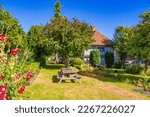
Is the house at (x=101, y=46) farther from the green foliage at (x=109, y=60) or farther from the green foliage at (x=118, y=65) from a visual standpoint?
the green foliage at (x=118, y=65)

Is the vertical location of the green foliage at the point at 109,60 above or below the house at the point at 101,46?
below

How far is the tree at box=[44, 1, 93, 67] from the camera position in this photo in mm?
36469

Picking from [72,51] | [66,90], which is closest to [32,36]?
[72,51]

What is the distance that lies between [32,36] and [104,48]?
26639 millimetres

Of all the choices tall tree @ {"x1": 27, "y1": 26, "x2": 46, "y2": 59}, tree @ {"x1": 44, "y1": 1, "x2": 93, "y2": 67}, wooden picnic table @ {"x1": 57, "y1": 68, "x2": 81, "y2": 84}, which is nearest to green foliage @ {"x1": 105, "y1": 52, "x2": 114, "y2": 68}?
tree @ {"x1": 44, "y1": 1, "x2": 93, "y2": 67}

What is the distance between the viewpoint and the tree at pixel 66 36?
36469 mm

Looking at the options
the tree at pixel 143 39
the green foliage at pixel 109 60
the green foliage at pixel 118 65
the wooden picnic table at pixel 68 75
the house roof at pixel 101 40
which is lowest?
the wooden picnic table at pixel 68 75

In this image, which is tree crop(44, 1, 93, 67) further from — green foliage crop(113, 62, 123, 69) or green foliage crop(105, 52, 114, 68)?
green foliage crop(105, 52, 114, 68)

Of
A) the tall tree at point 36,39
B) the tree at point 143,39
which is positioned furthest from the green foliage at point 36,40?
the tree at point 143,39

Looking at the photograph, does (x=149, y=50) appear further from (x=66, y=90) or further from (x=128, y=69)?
(x=128, y=69)

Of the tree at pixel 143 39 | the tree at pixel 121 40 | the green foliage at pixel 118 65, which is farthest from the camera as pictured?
the tree at pixel 121 40

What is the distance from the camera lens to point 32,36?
35406 millimetres

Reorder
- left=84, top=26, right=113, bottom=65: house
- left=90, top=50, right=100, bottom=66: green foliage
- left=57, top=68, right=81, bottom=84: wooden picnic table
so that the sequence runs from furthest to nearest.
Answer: left=84, top=26, right=113, bottom=65: house
left=90, top=50, right=100, bottom=66: green foliage
left=57, top=68, right=81, bottom=84: wooden picnic table

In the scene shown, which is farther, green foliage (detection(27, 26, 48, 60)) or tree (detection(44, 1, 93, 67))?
tree (detection(44, 1, 93, 67))
